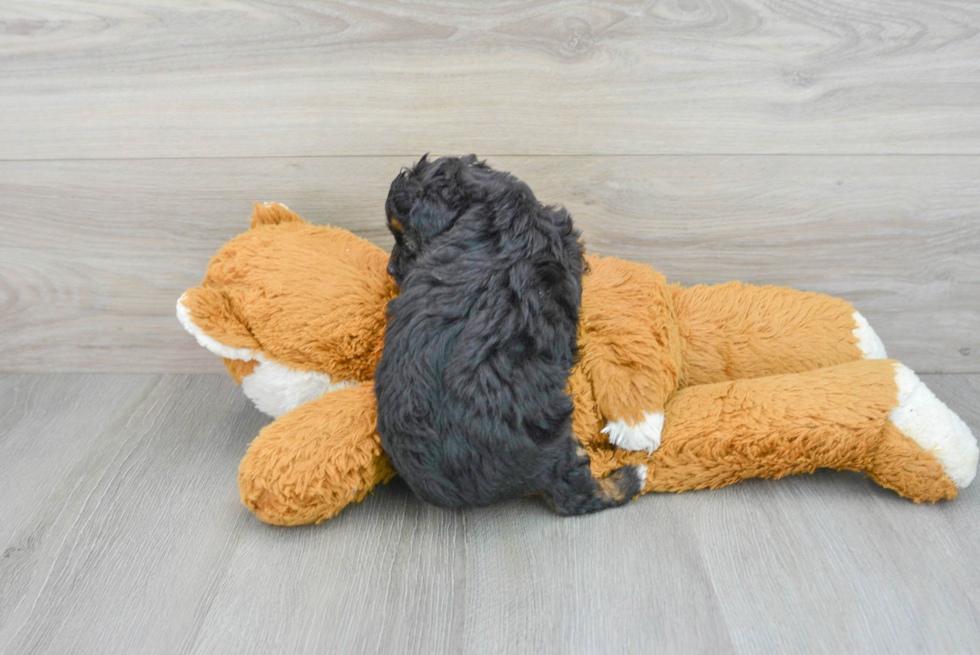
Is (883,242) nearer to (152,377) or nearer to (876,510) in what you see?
(876,510)

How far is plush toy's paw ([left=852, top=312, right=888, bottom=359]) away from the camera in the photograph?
0.83 m

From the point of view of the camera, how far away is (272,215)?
88cm

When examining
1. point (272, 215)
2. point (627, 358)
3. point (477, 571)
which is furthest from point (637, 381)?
point (272, 215)

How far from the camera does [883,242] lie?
3.14 ft

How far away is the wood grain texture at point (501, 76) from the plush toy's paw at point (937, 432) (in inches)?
14.2

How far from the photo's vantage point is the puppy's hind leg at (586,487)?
71 cm

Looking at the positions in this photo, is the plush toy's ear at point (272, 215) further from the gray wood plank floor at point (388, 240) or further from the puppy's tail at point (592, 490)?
the puppy's tail at point (592, 490)

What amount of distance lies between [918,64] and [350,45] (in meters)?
0.73

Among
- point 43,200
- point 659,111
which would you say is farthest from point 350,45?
point 43,200

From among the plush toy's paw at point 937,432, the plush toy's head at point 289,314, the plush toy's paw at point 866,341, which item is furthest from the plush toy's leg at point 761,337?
the plush toy's head at point 289,314

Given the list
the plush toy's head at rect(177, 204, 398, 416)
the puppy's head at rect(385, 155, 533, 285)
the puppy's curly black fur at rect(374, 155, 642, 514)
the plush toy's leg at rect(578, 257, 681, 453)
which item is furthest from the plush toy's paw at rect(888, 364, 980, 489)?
the plush toy's head at rect(177, 204, 398, 416)

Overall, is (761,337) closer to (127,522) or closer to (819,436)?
(819,436)

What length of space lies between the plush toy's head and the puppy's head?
0.34 ft

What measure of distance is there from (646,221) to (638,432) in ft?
1.12
